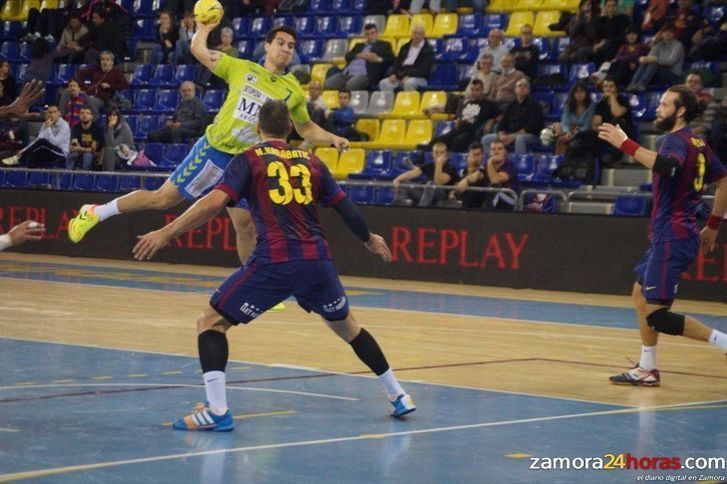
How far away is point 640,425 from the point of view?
911cm

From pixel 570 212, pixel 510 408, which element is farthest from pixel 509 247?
pixel 510 408

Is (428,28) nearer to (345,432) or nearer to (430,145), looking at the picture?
(430,145)

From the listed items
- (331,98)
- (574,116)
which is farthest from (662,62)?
(331,98)

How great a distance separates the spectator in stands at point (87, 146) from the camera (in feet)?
85.1

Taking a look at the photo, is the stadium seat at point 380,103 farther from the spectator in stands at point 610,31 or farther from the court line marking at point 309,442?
the court line marking at point 309,442

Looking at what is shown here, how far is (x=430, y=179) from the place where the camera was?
73.6 feet

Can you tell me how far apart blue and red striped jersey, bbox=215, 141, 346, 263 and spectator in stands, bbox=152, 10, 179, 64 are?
833 inches

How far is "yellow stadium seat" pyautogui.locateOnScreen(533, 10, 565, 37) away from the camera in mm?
24938

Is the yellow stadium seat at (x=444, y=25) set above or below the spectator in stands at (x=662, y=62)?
above

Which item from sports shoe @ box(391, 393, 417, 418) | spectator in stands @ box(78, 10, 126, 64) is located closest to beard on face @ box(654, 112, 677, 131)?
sports shoe @ box(391, 393, 417, 418)

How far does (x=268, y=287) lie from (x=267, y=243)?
27cm

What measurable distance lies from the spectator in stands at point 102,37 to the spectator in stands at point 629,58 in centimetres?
1218

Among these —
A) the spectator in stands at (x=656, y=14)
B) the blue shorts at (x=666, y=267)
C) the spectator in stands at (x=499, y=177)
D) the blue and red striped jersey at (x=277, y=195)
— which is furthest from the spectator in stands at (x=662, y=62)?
the blue and red striped jersey at (x=277, y=195)

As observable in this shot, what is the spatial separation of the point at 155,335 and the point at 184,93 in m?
13.0
